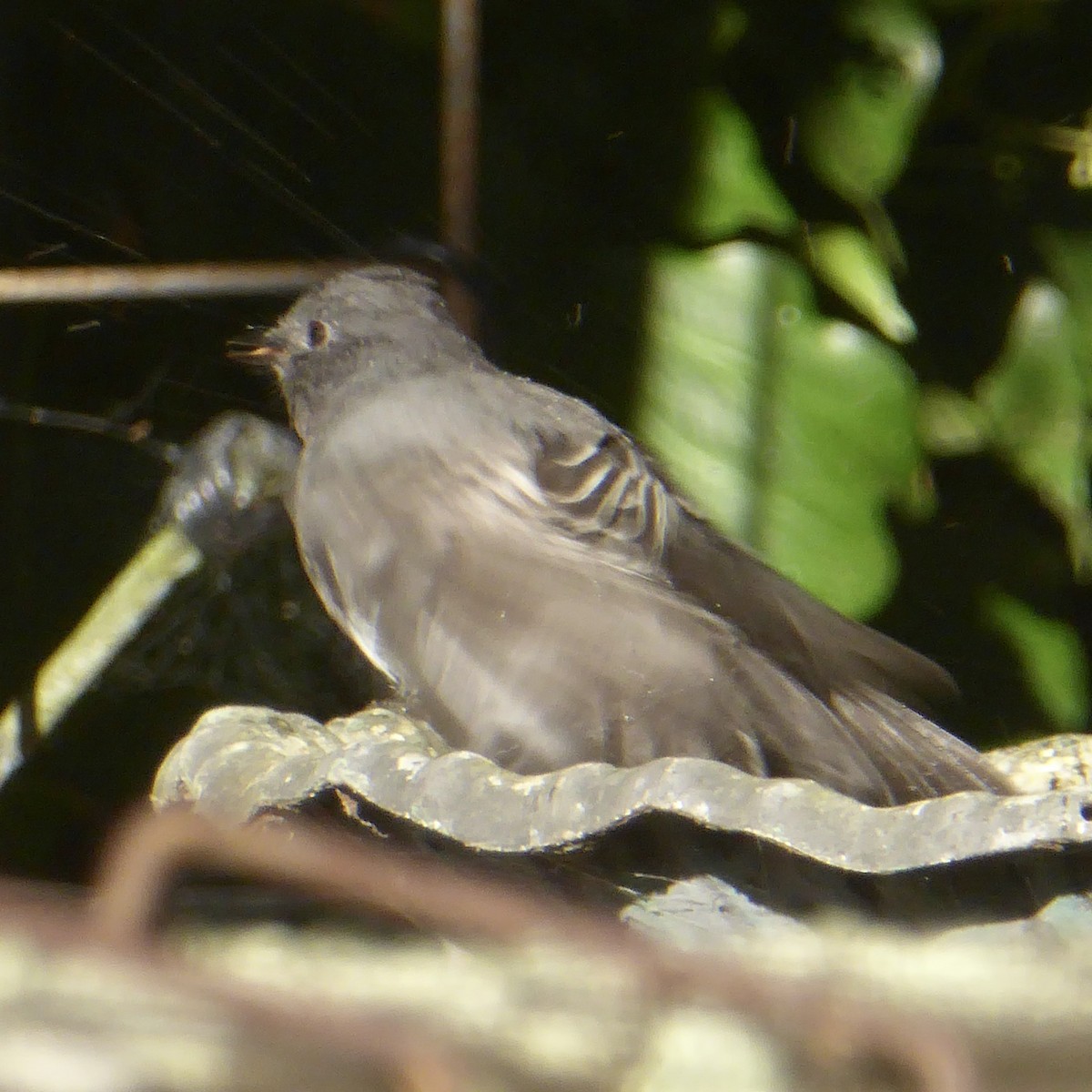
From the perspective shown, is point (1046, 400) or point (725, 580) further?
point (1046, 400)

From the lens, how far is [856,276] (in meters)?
1.79

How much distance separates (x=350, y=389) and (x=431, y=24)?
0.53 meters

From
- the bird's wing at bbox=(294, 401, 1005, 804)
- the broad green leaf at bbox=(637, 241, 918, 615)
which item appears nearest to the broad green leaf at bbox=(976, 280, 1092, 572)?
the broad green leaf at bbox=(637, 241, 918, 615)

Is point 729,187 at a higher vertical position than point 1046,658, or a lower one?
higher

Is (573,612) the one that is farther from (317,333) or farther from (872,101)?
(872,101)

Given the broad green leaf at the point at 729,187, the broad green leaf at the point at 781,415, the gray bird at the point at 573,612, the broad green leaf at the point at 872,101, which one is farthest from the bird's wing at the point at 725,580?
the broad green leaf at the point at 872,101

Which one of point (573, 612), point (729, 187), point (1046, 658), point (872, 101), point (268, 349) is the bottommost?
point (1046, 658)

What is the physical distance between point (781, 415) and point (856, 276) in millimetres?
198

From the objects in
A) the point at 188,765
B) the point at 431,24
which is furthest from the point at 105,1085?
the point at 431,24

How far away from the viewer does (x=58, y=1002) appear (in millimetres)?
874

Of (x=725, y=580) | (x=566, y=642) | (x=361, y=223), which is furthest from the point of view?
(x=361, y=223)

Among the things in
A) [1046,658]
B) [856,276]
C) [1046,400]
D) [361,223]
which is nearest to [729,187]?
[856,276]

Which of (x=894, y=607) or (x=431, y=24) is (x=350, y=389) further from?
(x=894, y=607)

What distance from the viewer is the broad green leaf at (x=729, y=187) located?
5.72 ft
